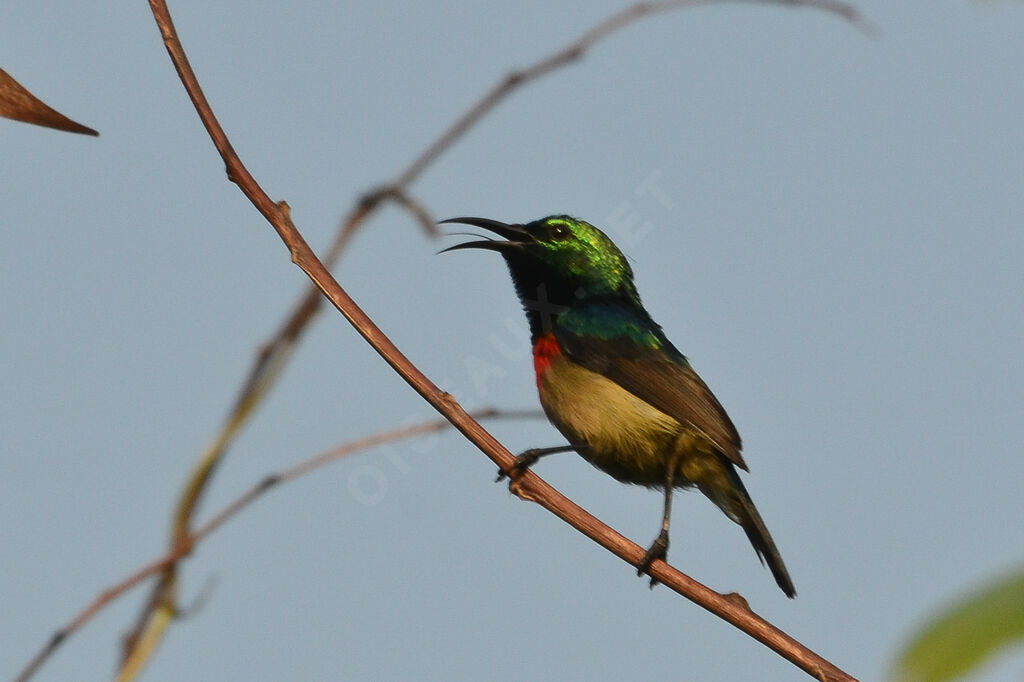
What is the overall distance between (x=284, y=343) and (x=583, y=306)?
1.66 m

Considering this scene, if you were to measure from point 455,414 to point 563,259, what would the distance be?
8.56 feet

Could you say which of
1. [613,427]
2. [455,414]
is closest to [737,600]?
[455,414]

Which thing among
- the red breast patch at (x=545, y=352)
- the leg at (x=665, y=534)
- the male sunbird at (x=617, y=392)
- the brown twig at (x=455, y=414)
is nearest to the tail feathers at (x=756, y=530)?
the male sunbird at (x=617, y=392)

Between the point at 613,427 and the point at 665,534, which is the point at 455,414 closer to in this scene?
the point at 665,534

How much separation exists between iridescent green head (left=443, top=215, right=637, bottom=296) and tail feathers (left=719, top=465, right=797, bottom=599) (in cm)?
121

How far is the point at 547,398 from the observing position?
506cm

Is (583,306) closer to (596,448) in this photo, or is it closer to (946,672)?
(596,448)

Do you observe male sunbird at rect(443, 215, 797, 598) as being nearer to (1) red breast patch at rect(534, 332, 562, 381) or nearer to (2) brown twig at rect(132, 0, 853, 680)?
(1) red breast patch at rect(534, 332, 562, 381)

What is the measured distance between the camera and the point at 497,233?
16.7 ft

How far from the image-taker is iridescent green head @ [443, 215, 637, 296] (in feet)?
17.5

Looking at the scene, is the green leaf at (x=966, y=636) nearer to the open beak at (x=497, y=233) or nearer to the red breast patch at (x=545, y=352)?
the open beak at (x=497, y=233)

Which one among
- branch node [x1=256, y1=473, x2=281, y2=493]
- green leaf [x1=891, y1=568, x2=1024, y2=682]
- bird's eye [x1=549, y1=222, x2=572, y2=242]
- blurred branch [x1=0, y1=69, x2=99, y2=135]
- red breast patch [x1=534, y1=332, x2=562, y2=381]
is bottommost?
branch node [x1=256, y1=473, x2=281, y2=493]

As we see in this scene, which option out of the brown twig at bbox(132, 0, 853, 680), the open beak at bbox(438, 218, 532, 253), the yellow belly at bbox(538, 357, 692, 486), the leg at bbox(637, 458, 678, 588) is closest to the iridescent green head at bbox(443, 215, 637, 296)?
the open beak at bbox(438, 218, 532, 253)

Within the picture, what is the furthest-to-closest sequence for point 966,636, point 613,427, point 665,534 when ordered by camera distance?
1. point 613,427
2. point 665,534
3. point 966,636
